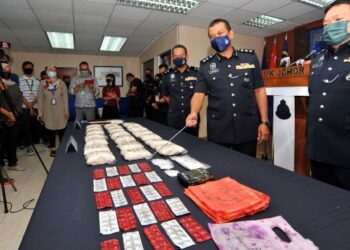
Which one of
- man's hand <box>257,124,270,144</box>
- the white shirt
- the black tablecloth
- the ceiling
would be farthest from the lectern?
the white shirt

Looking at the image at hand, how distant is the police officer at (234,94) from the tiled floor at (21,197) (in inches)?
63.3

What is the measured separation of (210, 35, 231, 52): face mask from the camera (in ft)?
5.40

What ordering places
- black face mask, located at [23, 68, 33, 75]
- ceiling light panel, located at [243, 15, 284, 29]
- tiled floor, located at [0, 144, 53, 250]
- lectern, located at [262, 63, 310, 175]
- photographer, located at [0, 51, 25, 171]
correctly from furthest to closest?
ceiling light panel, located at [243, 15, 284, 29]
black face mask, located at [23, 68, 33, 75]
photographer, located at [0, 51, 25, 171]
lectern, located at [262, 63, 310, 175]
tiled floor, located at [0, 144, 53, 250]

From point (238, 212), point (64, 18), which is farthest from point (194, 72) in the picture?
point (64, 18)

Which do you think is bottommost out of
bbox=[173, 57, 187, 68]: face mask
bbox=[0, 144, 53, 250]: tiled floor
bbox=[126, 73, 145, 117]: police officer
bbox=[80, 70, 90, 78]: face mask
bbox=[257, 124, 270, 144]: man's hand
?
bbox=[0, 144, 53, 250]: tiled floor

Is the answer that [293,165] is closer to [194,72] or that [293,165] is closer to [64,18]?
[194,72]

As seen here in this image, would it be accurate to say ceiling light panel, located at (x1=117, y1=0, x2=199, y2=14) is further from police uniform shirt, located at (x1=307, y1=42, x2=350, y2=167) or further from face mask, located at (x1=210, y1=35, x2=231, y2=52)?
police uniform shirt, located at (x1=307, y1=42, x2=350, y2=167)

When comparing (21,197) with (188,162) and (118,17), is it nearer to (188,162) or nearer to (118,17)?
(188,162)

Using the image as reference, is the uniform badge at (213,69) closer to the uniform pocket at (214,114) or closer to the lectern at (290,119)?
the uniform pocket at (214,114)

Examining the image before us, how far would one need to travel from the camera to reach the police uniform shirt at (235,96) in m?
1.66

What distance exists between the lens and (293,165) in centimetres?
258

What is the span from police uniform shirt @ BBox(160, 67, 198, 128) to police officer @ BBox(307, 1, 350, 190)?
1.57 meters

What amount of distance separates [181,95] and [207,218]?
7.26ft

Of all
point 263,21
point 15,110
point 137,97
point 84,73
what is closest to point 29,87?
point 84,73
